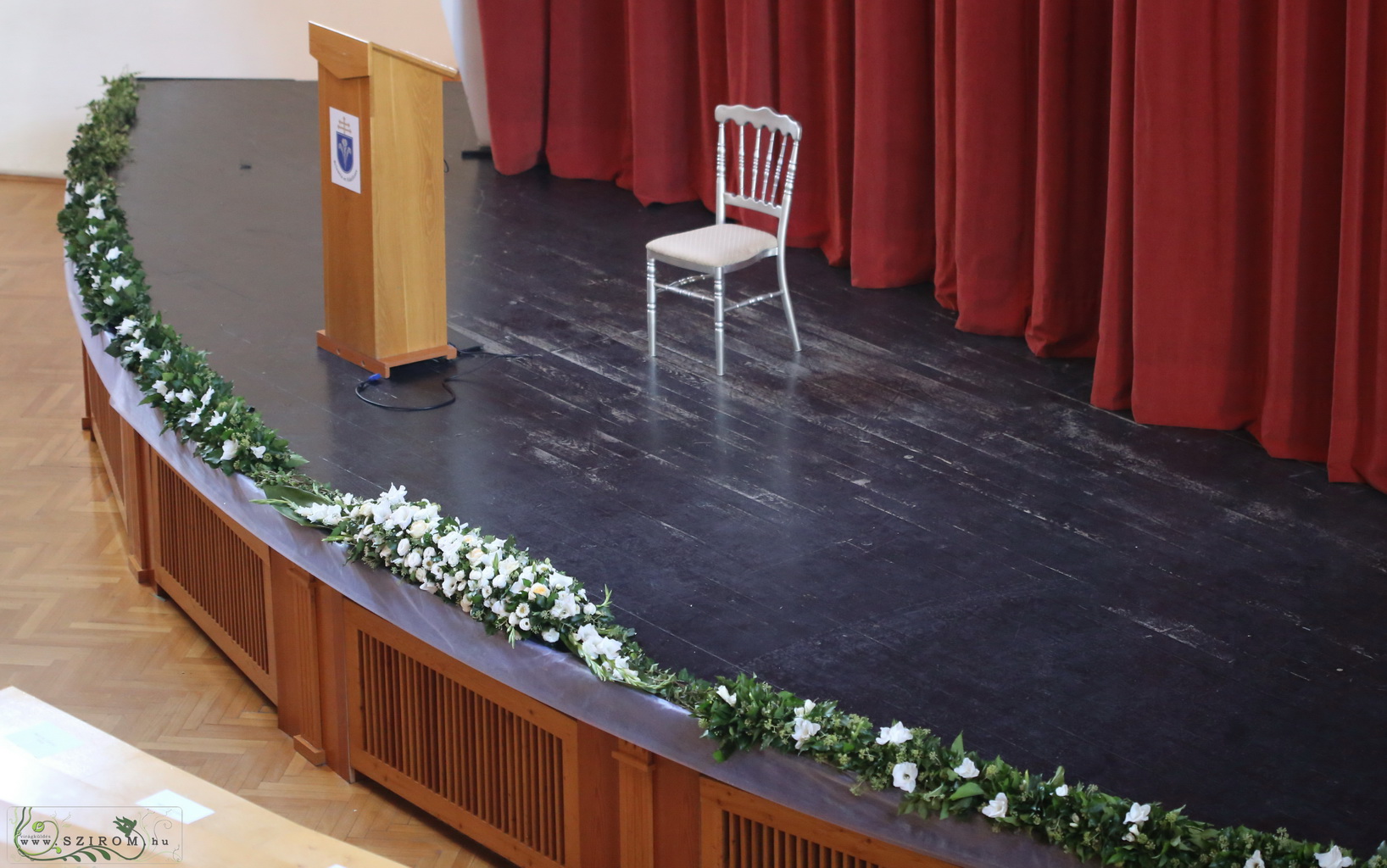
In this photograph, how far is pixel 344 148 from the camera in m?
4.41

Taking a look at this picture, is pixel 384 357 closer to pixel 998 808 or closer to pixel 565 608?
pixel 565 608

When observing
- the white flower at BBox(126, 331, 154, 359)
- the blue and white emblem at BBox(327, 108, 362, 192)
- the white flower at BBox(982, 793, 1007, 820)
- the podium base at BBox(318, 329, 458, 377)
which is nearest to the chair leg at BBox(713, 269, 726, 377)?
the podium base at BBox(318, 329, 458, 377)

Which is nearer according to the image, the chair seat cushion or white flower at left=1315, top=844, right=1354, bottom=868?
white flower at left=1315, top=844, right=1354, bottom=868

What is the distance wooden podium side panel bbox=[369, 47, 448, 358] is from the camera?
4.28 metres

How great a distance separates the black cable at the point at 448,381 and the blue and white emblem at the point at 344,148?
0.55 meters

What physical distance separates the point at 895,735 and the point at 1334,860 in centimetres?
70

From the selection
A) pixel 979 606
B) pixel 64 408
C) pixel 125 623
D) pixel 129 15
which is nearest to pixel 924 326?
pixel 979 606

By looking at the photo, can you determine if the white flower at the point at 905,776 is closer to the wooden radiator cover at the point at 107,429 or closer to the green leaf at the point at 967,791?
the green leaf at the point at 967,791

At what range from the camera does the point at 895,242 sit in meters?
5.36

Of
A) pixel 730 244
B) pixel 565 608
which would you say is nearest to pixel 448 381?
pixel 730 244

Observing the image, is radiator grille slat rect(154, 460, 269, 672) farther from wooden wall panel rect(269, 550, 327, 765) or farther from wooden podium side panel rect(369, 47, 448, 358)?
wooden podium side panel rect(369, 47, 448, 358)

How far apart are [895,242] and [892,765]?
3.04 m

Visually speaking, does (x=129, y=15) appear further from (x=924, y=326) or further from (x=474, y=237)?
(x=924, y=326)

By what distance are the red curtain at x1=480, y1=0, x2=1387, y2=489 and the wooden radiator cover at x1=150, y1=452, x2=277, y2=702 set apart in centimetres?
233
